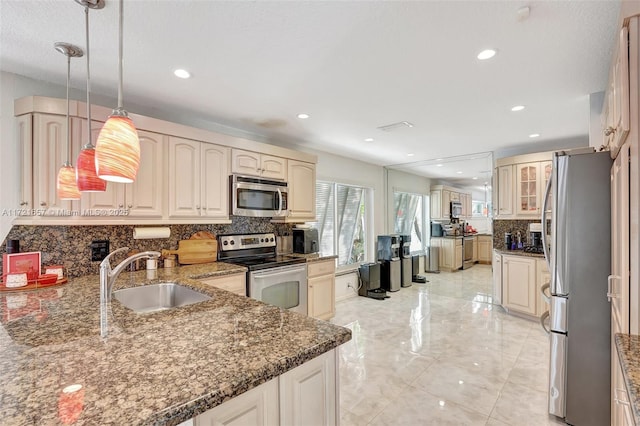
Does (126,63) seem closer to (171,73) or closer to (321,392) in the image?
(171,73)

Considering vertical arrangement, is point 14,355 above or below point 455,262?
above

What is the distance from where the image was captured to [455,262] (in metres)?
7.21

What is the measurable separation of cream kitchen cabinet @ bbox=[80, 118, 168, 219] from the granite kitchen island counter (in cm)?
91

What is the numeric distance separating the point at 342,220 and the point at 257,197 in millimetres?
2225

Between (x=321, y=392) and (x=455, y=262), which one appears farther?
(x=455, y=262)

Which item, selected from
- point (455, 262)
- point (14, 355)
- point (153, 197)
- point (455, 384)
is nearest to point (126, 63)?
point (153, 197)

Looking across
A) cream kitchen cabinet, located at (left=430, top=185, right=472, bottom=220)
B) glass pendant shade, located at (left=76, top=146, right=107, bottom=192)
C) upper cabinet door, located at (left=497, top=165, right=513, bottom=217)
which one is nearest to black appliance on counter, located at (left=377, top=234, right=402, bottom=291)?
upper cabinet door, located at (left=497, top=165, right=513, bottom=217)

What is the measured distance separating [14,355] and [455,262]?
299 inches

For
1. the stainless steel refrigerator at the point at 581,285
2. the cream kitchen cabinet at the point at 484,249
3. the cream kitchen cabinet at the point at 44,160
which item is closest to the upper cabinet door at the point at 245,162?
the cream kitchen cabinet at the point at 44,160

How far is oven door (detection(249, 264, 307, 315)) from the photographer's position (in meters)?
2.99

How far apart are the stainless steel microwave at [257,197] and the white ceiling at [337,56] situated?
2.27 feet

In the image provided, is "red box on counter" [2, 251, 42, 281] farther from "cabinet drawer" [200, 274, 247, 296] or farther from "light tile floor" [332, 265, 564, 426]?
"light tile floor" [332, 265, 564, 426]

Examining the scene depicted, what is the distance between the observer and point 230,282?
2.78 m

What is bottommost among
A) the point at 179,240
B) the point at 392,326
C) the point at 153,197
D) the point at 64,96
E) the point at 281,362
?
the point at 392,326
